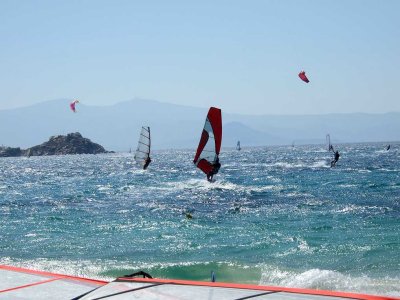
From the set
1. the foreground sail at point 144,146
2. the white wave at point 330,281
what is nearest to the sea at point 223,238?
the white wave at point 330,281

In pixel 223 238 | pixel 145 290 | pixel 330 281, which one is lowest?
pixel 330 281

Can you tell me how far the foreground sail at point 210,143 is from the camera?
50.3ft

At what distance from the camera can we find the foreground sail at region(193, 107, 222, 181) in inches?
603

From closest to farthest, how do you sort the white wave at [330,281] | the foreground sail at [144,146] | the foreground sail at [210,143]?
the white wave at [330,281]
the foreground sail at [210,143]
the foreground sail at [144,146]

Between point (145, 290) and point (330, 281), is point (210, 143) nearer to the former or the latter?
point (330, 281)

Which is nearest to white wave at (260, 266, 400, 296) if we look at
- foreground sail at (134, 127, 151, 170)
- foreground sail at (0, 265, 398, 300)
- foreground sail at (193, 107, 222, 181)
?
foreground sail at (193, 107, 222, 181)

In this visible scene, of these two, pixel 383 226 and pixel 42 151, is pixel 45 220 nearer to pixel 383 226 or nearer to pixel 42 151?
pixel 383 226

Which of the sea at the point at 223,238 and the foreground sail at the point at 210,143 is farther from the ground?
the foreground sail at the point at 210,143

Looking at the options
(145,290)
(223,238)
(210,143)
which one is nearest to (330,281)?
(223,238)

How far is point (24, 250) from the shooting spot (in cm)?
1600

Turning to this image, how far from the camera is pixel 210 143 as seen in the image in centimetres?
1596

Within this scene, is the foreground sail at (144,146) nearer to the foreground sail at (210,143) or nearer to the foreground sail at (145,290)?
the foreground sail at (210,143)

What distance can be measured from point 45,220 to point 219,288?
726 inches

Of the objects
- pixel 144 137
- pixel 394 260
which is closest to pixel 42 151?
pixel 144 137
